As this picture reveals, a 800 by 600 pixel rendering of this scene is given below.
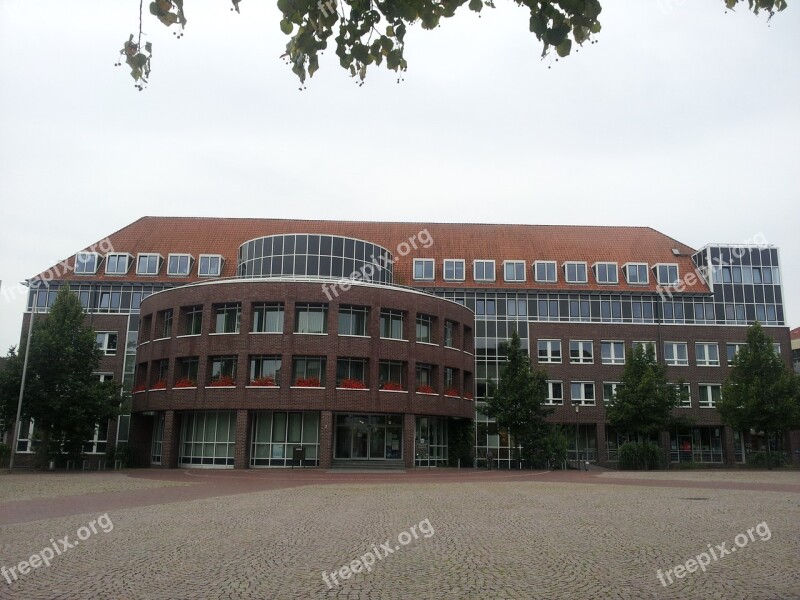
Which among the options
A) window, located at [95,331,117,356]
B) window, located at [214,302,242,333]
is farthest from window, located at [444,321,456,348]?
window, located at [95,331,117,356]

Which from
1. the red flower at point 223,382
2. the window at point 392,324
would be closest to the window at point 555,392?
the window at point 392,324

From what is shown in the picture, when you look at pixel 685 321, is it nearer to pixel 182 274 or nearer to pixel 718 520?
pixel 182 274

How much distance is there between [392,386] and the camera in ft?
125

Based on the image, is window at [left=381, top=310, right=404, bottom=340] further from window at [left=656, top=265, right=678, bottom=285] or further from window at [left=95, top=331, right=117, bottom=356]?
window at [left=656, top=265, right=678, bottom=285]

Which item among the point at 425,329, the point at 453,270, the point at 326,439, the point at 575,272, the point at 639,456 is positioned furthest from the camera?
the point at 575,272

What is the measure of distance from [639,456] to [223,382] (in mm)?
22655

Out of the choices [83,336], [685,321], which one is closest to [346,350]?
[83,336]

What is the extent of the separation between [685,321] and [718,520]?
38.6 metres

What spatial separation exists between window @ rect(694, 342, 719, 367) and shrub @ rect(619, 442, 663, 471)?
43.3 ft

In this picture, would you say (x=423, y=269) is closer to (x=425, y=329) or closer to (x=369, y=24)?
(x=425, y=329)

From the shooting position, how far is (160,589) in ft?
27.4

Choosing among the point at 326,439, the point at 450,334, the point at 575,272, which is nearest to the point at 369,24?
the point at 326,439

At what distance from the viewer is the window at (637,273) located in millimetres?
52250

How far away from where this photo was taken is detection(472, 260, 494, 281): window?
5200 centimetres
